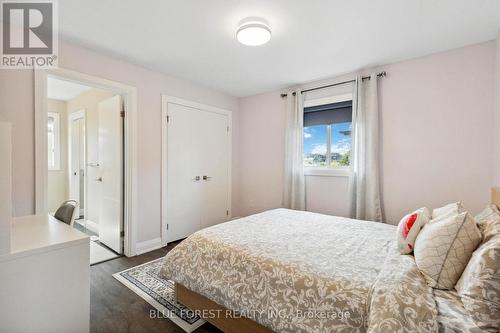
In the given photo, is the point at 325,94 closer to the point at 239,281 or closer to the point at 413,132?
the point at 413,132

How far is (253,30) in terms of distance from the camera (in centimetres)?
201

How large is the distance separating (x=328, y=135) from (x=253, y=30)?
2.03 m

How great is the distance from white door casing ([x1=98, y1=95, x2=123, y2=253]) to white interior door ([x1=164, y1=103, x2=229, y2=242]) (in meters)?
0.60

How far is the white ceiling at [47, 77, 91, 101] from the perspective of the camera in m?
3.72

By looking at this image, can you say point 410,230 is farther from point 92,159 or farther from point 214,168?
point 92,159

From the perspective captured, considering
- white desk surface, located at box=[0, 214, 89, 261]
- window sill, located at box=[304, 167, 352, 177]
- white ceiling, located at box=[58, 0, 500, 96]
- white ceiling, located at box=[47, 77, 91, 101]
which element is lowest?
white desk surface, located at box=[0, 214, 89, 261]

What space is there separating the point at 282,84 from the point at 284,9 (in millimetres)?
1837

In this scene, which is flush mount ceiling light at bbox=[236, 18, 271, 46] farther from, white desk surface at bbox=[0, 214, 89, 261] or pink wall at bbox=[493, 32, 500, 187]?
pink wall at bbox=[493, 32, 500, 187]

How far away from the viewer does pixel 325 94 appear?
3445 mm

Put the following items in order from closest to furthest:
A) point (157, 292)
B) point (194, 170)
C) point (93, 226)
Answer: point (157, 292), point (194, 170), point (93, 226)

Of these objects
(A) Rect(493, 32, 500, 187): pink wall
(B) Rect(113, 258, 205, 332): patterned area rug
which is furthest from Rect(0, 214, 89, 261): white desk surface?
(A) Rect(493, 32, 500, 187): pink wall

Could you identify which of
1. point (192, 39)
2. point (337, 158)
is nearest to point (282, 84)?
point (337, 158)

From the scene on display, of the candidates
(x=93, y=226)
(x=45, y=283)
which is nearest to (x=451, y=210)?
(x=45, y=283)

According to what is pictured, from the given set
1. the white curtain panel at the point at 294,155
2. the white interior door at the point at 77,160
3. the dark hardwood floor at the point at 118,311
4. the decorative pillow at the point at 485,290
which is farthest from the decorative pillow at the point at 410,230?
the white interior door at the point at 77,160
